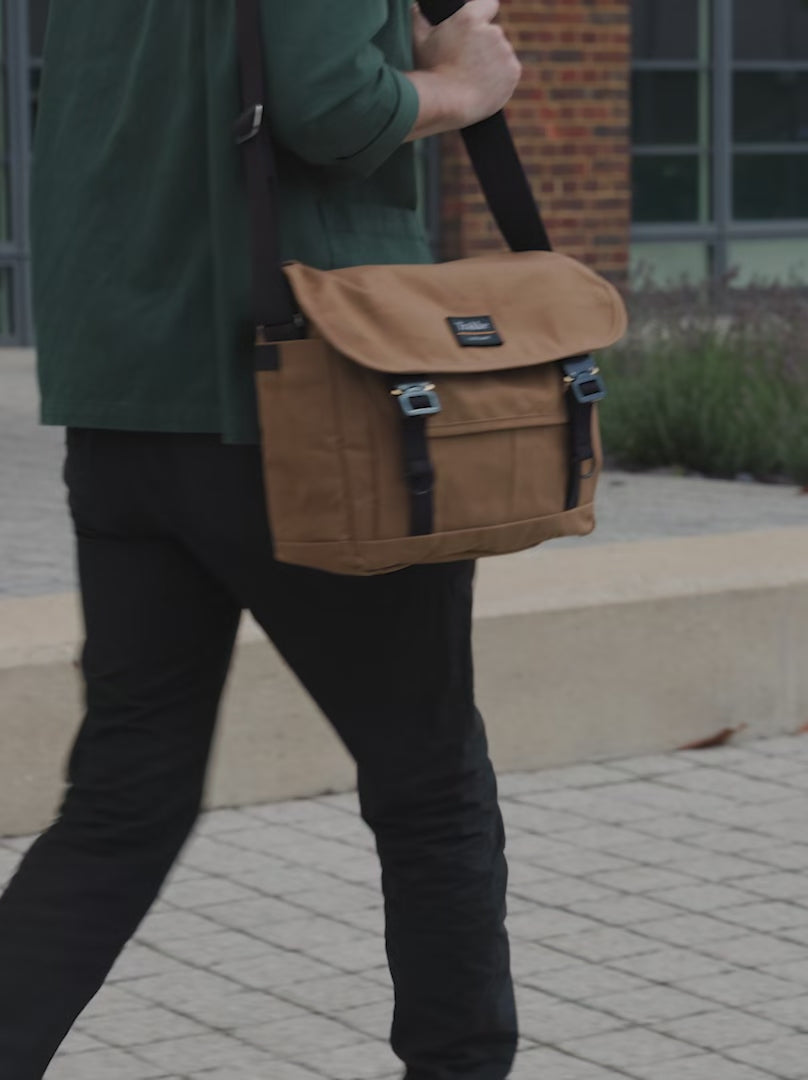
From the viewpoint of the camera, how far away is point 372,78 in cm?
233

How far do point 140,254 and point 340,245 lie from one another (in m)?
0.21

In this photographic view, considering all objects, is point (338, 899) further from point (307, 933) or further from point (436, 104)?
point (436, 104)

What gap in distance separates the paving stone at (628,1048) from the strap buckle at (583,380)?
1.12 meters

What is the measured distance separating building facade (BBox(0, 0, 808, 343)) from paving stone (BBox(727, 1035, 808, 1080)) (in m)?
9.36

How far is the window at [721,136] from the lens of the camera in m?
14.1

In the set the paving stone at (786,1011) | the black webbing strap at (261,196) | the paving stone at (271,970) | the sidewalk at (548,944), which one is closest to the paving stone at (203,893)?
the sidewalk at (548,944)

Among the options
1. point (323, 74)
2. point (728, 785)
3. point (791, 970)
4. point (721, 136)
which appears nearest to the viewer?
point (323, 74)

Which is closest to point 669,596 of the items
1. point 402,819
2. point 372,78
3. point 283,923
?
point 283,923

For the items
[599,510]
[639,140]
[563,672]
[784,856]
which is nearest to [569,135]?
[639,140]

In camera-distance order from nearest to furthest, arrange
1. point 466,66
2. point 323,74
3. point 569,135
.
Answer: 1. point 323,74
2. point 466,66
3. point 569,135

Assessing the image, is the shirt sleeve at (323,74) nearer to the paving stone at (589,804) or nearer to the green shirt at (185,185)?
the green shirt at (185,185)

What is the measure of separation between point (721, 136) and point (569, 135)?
187 cm

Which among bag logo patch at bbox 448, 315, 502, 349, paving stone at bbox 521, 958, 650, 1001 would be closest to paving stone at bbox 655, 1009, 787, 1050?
paving stone at bbox 521, 958, 650, 1001

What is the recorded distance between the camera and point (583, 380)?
102 inches
